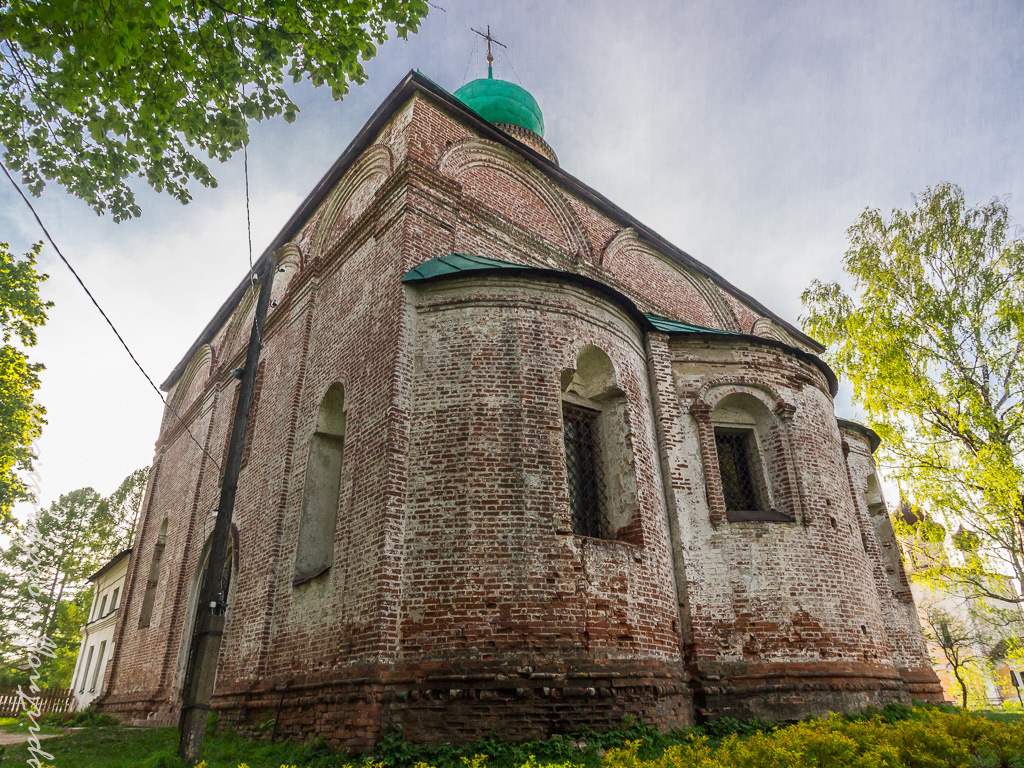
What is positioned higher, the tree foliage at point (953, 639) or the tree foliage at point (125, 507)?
the tree foliage at point (125, 507)

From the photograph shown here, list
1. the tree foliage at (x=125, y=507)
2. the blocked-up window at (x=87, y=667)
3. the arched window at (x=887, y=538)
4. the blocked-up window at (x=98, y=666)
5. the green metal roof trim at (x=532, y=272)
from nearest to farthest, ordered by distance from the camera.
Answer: the green metal roof trim at (x=532, y=272), the arched window at (x=887, y=538), the blocked-up window at (x=98, y=666), the blocked-up window at (x=87, y=667), the tree foliage at (x=125, y=507)

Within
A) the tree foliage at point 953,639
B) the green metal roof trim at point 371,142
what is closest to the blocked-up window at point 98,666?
the green metal roof trim at point 371,142

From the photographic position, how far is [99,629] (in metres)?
21.0

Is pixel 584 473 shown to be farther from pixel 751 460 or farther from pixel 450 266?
pixel 450 266

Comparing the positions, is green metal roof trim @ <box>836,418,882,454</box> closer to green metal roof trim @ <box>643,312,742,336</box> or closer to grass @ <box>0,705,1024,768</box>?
green metal roof trim @ <box>643,312,742,336</box>

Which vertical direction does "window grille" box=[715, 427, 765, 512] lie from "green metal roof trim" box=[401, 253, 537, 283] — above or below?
below

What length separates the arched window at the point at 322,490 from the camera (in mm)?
9086

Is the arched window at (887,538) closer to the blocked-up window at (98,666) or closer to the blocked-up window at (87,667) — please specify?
the blocked-up window at (98,666)

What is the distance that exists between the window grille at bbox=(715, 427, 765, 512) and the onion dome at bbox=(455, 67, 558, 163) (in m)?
10.5

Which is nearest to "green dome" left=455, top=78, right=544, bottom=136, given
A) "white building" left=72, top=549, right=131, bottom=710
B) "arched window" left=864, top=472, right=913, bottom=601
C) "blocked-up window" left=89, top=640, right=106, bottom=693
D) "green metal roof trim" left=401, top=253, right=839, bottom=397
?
"green metal roof trim" left=401, top=253, right=839, bottom=397

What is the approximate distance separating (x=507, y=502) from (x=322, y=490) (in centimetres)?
365

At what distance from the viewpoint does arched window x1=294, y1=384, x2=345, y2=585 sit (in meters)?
9.09

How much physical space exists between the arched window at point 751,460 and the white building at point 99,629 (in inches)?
688

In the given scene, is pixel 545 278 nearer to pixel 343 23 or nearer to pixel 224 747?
pixel 343 23
